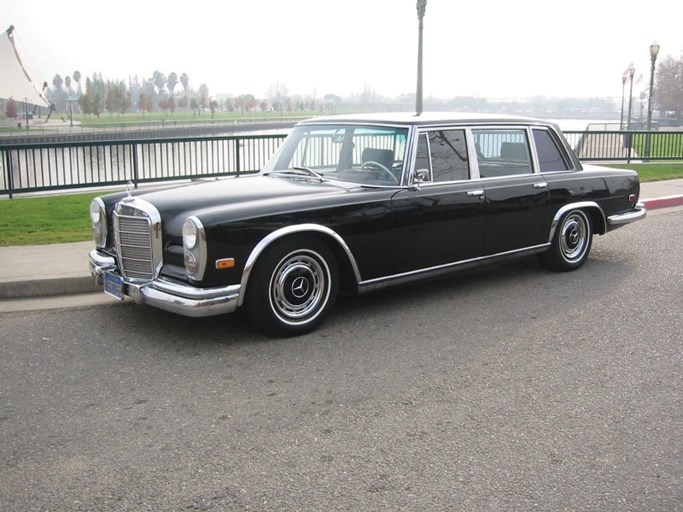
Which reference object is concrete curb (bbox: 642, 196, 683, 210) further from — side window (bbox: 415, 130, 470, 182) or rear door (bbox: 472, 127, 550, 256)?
side window (bbox: 415, 130, 470, 182)

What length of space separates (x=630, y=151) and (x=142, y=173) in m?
13.0

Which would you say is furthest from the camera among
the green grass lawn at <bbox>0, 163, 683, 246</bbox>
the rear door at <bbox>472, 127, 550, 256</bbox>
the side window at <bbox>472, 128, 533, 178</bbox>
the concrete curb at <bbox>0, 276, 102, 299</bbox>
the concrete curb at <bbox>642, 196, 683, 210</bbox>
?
the concrete curb at <bbox>642, 196, 683, 210</bbox>

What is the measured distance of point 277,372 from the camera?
15.7ft

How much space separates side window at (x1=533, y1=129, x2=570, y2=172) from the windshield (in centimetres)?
187

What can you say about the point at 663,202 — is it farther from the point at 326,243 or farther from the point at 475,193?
the point at 326,243

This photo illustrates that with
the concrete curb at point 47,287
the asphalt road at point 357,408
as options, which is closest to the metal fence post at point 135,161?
the concrete curb at point 47,287

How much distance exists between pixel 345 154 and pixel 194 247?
1998 mm

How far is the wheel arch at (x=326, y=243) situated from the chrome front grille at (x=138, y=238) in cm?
71

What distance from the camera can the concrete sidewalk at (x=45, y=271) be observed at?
22.0ft

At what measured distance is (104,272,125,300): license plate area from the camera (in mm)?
5559

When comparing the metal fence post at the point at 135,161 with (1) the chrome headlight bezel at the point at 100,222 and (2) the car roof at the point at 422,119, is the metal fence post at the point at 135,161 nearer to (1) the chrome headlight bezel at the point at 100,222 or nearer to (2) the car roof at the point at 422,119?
(2) the car roof at the point at 422,119

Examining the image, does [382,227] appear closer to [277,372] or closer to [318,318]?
[318,318]

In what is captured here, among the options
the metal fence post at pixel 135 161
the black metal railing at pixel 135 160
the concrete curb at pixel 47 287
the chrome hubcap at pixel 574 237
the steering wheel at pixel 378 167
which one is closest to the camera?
the steering wheel at pixel 378 167

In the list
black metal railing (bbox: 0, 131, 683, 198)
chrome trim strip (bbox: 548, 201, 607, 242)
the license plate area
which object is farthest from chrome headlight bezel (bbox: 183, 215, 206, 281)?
black metal railing (bbox: 0, 131, 683, 198)
